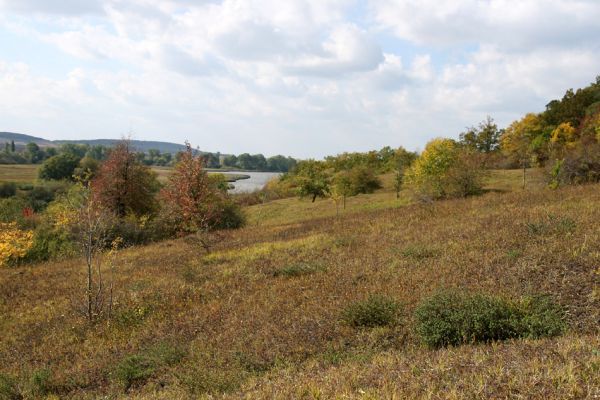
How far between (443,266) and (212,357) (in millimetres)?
6905

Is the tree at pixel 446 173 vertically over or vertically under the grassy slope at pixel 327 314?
over

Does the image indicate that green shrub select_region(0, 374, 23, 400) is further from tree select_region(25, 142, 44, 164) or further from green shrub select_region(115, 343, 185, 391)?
tree select_region(25, 142, 44, 164)

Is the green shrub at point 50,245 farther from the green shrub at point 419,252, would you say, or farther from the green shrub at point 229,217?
the green shrub at point 419,252

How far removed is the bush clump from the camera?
7621mm

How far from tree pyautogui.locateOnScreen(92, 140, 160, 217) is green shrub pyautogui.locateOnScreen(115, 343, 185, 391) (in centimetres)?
2687

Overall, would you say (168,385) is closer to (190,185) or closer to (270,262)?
(270,262)

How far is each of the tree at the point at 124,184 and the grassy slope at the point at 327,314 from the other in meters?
14.1

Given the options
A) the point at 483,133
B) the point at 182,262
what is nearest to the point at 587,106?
the point at 483,133

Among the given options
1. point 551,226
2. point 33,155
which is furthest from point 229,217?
point 33,155

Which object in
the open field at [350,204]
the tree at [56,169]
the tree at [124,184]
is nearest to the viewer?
the tree at [124,184]

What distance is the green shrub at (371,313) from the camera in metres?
8.98

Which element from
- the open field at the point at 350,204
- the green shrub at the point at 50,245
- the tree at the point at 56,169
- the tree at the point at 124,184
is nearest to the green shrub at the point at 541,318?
the green shrub at the point at 50,245

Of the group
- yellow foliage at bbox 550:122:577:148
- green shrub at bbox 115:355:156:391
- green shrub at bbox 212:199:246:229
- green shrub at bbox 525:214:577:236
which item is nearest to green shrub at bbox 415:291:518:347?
green shrub at bbox 115:355:156:391

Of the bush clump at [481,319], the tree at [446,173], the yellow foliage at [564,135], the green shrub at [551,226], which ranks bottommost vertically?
the bush clump at [481,319]
